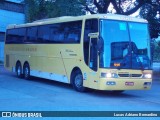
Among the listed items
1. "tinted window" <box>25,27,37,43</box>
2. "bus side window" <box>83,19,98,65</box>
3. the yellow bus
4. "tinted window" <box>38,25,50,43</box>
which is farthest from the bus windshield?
"tinted window" <box>25,27,37,43</box>

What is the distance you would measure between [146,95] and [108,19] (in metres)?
3.71

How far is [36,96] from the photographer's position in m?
14.9

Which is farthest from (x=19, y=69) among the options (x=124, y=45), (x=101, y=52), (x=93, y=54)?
(x=124, y=45)

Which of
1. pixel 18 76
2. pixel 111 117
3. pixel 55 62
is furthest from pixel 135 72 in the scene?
pixel 18 76

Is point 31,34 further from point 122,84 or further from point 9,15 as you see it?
point 9,15

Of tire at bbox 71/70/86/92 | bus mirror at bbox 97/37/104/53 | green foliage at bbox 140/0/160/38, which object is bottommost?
tire at bbox 71/70/86/92

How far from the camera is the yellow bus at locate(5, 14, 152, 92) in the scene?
50.4 feet

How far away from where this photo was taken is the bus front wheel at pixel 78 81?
1689cm

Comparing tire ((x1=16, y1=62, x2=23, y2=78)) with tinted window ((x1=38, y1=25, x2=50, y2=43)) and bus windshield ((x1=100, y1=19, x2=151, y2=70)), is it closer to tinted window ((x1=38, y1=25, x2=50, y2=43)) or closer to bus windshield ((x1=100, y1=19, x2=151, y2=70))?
tinted window ((x1=38, y1=25, x2=50, y2=43))

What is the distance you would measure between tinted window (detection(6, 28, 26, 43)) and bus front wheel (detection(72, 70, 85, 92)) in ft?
23.4

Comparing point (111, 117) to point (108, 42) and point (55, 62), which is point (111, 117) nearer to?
point (108, 42)

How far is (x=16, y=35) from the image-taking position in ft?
81.5

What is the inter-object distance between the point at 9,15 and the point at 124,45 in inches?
1411

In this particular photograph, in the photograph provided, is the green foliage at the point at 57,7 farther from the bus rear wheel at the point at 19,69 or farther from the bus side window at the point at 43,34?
the bus side window at the point at 43,34
